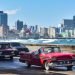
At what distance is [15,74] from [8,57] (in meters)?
17.1

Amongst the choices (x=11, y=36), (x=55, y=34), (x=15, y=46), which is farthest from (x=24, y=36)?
(x=15, y=46)

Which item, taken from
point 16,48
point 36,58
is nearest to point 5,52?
point 16,48

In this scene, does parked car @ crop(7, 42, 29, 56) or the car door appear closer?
the car door

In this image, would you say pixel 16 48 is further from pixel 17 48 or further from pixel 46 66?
pixel 46 66

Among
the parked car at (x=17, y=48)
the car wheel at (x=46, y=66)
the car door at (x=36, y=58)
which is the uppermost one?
the parked car at (x=17, y=48)

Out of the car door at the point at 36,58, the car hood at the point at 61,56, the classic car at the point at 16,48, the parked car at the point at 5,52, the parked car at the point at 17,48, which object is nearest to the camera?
the car hood at the point at 61,56

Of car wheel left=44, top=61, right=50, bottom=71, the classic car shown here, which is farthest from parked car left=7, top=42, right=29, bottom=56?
car wheel left=44, top=61, right=50, bottom=71

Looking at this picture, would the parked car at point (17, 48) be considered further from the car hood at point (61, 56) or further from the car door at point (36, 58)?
the car hood at point (61, 56)

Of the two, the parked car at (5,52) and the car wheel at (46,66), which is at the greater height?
the parked car at (5,52)

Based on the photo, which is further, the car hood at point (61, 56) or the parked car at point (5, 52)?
the parked car at point (5, 52)

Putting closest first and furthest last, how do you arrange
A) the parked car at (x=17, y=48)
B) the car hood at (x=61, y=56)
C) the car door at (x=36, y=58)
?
1. the car hood at (x=61, y=56)
2. the car door at (x=36, y=58)
3. the parked car at (x=17, y=48)

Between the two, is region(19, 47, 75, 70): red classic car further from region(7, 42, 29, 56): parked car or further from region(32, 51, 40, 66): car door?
region(7, 42, 29, 56): parked car

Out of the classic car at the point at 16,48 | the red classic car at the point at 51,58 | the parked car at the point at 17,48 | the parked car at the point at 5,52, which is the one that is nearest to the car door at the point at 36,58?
the red classic car at the point at 51,58

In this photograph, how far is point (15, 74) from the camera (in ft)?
66.5
